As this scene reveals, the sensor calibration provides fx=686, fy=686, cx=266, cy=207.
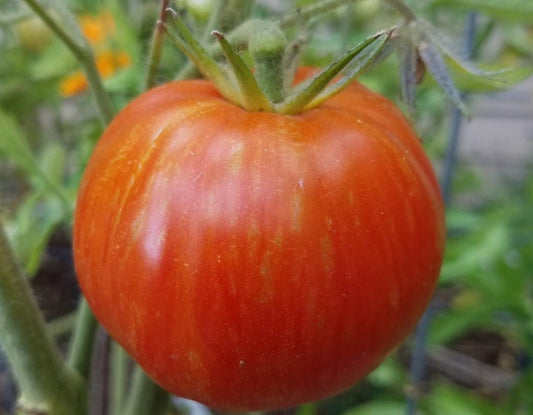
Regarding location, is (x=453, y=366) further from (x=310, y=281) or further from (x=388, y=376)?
(x=310, y=281)

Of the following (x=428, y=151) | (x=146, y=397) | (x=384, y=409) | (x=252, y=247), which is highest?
(x=252, y=247)

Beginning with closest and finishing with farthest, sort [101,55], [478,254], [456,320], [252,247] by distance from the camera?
[252,247] < [478,254] < [456,320] < [101,55]

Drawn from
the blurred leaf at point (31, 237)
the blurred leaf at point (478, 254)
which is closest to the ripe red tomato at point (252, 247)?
the blurred leaf at point (31, 237)

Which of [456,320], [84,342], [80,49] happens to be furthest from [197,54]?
[456,320]

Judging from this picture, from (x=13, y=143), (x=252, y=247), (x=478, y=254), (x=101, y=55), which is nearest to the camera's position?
(x=252, y=247)

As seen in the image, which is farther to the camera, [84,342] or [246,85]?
[84,342]

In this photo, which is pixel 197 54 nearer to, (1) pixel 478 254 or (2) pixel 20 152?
(2) pixel 20 152

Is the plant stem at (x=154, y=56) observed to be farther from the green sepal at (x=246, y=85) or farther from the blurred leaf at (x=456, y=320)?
the blurred leaf at (x=456, y=320)
